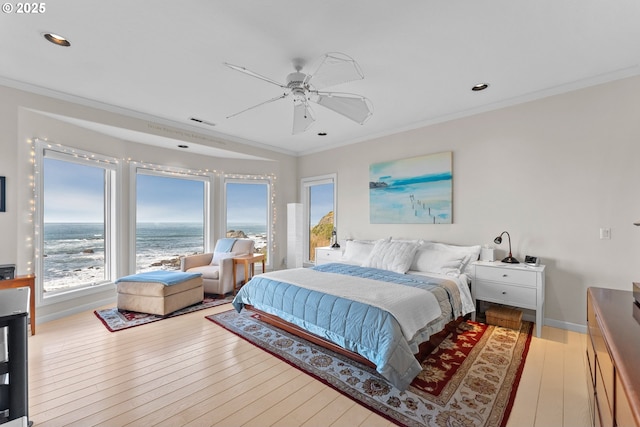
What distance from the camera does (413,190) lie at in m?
4.33

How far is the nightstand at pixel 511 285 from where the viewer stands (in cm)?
295

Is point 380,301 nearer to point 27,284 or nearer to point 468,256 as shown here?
point 468,256

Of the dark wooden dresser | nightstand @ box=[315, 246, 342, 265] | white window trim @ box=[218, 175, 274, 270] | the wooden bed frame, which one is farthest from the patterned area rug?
white window trim @ box=[218, 175, 274, 270]

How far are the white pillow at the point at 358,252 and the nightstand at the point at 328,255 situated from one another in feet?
1.35

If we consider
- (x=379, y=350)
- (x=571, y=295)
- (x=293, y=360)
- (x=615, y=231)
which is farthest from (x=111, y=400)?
(x=615, y=231)

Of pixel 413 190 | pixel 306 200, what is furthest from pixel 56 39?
pixel 306 200

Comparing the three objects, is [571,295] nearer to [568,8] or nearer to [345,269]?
[345,269]

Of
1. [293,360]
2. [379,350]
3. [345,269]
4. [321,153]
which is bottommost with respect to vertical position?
[293,360]

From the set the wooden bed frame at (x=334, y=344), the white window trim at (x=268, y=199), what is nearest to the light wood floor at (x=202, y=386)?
the wooden bed frame at (x=334, y=344)

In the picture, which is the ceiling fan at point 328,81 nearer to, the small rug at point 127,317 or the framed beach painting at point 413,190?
the framed beach painting at point 413,190

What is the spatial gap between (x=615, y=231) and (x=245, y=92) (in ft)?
13.8

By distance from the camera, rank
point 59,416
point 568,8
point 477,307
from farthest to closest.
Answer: point 477,307 < point 568,8 < point 59,416

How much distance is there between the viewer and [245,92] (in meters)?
3.26

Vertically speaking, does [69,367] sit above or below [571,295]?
below
